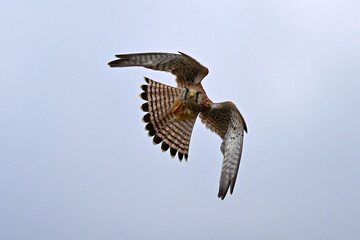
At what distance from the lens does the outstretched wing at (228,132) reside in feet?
42.0

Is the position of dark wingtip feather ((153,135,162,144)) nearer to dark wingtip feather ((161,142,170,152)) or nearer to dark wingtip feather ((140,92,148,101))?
dark wingtip feather ((161,142,170,152))

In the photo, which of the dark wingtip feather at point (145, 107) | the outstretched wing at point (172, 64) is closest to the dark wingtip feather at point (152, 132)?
the dark wingtip feather at point (145, 107)

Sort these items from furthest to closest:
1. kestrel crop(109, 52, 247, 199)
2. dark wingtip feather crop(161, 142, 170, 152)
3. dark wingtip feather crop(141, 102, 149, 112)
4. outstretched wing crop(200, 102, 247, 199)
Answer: dark wingtip feather crop(161, 142, 170, 152)
dark wingtip feather crop(141, 102, 149, 112)
kestrel crop(109, 52, 247, 199)
outstretched wing crop(200, 102, 247, 199)

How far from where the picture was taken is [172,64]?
13.6 m

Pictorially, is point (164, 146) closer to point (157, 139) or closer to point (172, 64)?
point (157, 139)

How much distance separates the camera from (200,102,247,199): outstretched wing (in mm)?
12789

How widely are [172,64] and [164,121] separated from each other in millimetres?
1471

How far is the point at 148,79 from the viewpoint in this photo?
47.5 feet

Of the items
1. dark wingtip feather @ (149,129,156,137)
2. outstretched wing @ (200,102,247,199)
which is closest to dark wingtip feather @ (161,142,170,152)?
dark wingtip feather @ (149,129,156,137)

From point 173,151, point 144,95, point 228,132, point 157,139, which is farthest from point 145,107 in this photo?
point 228,132

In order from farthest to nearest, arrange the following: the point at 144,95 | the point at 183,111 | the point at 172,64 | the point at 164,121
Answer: the point at 164,121, the point at 144,95, the point at 183,111, the point at 172,64

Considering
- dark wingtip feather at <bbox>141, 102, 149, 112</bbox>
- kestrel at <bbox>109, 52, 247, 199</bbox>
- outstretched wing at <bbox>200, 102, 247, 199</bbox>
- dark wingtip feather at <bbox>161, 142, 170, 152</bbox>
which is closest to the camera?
outstretched wing at <bbox>200, 102, 247, 199</bbox>

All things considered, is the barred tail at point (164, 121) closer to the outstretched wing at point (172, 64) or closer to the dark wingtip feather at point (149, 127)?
the dark wingtip feather at point (149, 127)

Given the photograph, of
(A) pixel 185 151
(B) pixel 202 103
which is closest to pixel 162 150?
(A) pixel 185 151
